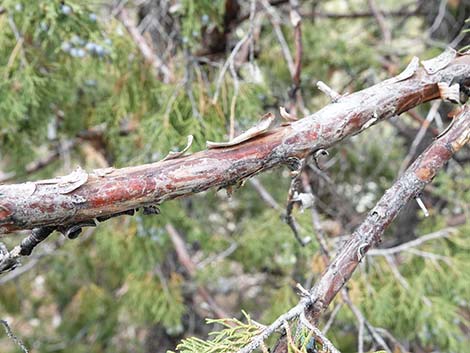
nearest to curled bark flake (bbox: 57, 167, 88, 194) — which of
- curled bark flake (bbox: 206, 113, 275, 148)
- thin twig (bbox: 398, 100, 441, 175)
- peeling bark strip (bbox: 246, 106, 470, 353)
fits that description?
curled bark flake (bbox: 206, 113, 275, 148)

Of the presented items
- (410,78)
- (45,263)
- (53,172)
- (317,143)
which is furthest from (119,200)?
(45,263)

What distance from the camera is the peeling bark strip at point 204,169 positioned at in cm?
57

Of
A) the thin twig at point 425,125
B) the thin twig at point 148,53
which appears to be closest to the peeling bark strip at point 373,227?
the thin twig at point 425,125

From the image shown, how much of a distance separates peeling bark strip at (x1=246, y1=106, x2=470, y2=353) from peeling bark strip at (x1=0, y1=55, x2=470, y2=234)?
76mm

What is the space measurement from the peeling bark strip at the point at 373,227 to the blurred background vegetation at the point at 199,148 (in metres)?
0.40

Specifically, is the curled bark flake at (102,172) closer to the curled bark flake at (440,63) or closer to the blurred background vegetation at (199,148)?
the curled bark flake at (440,63)

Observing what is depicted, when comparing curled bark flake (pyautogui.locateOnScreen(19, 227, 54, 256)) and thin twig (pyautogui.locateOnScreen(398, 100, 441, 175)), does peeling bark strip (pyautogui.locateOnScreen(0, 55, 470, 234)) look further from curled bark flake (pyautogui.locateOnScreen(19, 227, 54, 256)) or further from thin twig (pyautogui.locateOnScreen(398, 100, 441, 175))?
thin twig (pyautogui.locateOnScreen(398, 100, 441, 175))

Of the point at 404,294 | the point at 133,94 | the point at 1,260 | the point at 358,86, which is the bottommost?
the point at 404,294

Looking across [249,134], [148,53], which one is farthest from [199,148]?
[249,134]

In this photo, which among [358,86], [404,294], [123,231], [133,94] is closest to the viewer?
[133,94]

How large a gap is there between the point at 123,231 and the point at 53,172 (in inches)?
28.2

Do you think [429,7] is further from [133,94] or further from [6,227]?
[6,227]

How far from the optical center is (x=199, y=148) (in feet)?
4.09

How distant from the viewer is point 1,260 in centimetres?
60
